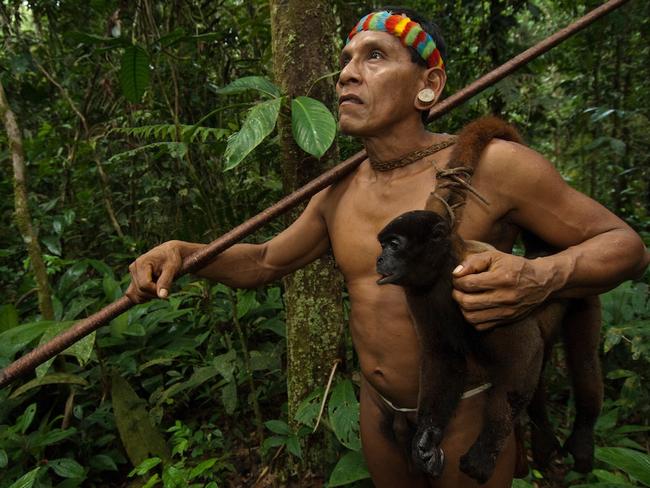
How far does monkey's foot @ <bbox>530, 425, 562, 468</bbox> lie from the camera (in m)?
1.52

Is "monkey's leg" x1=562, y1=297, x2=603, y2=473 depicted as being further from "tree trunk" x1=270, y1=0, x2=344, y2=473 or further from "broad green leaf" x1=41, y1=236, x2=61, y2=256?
"broad green leaf" x1=41, y1=236, x2=61, y2=256

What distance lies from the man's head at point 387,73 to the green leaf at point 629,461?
151cm

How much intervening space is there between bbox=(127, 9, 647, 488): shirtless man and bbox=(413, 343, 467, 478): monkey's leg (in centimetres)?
10

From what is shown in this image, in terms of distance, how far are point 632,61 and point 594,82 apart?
49cm

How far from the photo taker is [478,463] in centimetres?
116

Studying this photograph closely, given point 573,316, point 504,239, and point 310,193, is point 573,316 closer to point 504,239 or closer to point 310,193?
point 504,239

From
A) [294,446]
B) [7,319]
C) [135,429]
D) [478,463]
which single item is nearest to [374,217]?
[478,463]

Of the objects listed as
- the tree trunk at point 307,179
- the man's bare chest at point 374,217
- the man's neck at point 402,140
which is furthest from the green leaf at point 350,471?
the man's neck at point 402,140

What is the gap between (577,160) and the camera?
23.0 ft

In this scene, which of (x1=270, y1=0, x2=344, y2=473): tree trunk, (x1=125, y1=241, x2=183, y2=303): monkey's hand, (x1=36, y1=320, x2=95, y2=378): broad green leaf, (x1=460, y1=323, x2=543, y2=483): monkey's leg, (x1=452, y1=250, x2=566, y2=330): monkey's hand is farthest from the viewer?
(x1=36, y1=320, x2=95, y2=378): broad green leaf

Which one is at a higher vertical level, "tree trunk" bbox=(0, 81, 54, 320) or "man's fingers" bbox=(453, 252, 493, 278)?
"tree trunk" bbox=(0, 81, 54, 320)

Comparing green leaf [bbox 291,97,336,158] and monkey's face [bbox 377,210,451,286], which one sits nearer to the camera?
monkey's face [bbox 377,210,451,286]

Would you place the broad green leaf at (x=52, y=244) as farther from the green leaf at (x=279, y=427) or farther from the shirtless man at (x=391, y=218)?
the shirtless man at (x=391, y=218)

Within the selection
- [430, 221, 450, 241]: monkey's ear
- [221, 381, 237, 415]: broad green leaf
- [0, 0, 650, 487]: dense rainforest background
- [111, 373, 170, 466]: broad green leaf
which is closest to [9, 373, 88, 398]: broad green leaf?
[0, 0, 650, 487]: dense rainforest background
